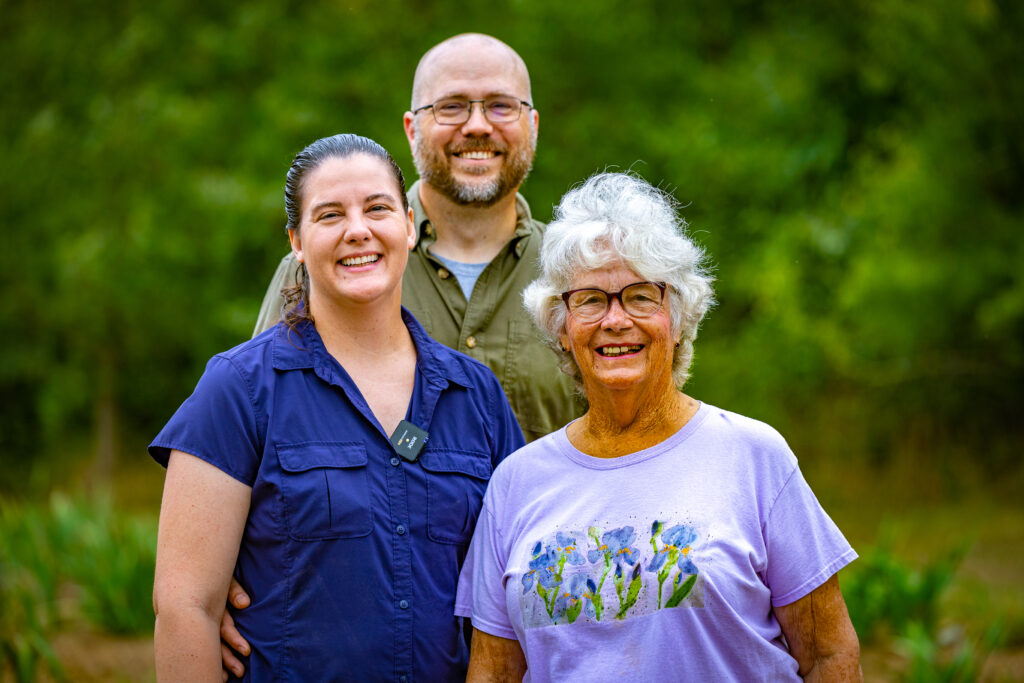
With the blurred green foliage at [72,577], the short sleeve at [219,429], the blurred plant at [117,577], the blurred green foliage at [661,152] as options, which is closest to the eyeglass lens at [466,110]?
the short sleeve at [219,429]

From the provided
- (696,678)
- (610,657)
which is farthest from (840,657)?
(610,657)

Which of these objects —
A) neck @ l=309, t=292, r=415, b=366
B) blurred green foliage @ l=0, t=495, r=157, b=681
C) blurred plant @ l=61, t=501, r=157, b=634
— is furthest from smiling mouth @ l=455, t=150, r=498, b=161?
blurred plant @ l=61, t=501, r=157, b=634

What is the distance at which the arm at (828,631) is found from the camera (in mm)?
2215

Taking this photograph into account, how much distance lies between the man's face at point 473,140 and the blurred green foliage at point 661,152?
4.29 metres

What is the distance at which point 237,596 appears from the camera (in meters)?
2.36

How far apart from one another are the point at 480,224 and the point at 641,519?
1619mm

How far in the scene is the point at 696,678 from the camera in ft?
7.20

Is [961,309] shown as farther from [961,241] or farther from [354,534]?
[354,534]

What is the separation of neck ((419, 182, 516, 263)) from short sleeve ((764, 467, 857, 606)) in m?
1.64

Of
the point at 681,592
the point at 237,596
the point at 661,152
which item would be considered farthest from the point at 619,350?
the point at 661,152

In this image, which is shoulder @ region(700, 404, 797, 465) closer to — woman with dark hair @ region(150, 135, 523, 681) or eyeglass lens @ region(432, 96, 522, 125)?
woman with dark hair @ region(150, 135, 523, 681)

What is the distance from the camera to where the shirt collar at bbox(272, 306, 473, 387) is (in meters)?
2.48

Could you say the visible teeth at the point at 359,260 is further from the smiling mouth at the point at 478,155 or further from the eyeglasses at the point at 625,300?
the smiling mouth at the point at 478,155

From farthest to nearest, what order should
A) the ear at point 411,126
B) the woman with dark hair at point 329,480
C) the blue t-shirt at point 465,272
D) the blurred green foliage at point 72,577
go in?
the blurred green foliage at point 72,577 → the ear at point 411,126 → the blue t-shirt at point 465,272 → the woman with dark hair at point 329,480
